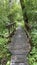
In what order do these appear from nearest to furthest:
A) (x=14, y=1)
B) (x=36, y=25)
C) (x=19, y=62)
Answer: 1. (x=19, y=62)
2. (x=36, y=25)
3. (x=14, y=1)

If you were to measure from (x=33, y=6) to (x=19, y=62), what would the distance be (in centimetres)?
576

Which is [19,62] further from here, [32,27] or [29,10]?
[29,10]

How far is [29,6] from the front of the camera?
12602 mm

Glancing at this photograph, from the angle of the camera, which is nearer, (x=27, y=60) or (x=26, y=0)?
(x=27, y=60)

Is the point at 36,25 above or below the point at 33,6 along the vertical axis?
below

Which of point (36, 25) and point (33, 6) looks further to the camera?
point (33, 6)

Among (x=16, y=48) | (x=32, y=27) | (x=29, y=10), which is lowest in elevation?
(x=16, y=48)

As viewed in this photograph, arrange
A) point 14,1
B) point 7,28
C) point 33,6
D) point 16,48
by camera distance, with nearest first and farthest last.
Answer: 1. point 16,48
2. point 33,6
3. point 7,28
4. point 14,1

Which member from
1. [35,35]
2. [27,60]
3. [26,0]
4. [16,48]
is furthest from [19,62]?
[26,0]

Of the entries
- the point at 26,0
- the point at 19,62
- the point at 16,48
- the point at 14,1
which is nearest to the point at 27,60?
the point at 19,62

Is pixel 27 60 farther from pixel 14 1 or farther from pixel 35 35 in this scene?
pixel 14 1

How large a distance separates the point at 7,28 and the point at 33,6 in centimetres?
291

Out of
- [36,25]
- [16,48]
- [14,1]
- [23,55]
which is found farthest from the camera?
[14,1]

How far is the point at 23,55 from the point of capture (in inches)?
343
